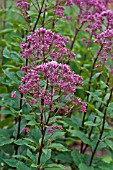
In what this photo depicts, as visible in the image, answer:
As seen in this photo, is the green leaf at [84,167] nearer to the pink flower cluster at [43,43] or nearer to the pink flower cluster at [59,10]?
the pink flower cluster at [43,43]

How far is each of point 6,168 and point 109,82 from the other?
144 cm

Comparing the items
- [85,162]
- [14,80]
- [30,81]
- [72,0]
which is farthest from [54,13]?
[85,162]

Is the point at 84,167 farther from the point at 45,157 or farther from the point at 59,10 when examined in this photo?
the point at 59,10

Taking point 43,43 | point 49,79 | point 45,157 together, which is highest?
point 43,43

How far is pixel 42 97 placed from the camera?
2896 millimetres

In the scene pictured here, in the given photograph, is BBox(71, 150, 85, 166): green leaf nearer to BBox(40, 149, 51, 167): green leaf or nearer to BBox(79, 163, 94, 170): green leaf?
BBox(79, 163, 94, 170): green leaf

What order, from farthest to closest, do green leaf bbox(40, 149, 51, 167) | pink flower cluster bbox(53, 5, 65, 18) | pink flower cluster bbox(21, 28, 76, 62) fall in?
pink flower cluster bbox(53, 5, 65, 18) → green leaf bbox(40, 149, 51, 167) → pink flower cluster bbox(21, 28, 76, 62)

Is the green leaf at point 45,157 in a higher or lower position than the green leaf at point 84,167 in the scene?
higher

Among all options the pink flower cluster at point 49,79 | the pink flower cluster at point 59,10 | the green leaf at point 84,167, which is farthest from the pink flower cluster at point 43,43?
the green leaf at point 84,167

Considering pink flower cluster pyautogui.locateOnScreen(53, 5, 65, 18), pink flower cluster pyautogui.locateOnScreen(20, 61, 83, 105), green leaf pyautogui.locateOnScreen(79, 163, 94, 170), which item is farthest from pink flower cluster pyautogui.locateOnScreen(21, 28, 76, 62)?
green leaf pyautogui.locateOnScreen(79, 163, 94, 170)

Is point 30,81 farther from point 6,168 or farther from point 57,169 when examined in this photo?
point 6,168

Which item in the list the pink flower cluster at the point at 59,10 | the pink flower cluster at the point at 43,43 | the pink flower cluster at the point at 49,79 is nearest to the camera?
the pink flower cluster at the point at 49,79

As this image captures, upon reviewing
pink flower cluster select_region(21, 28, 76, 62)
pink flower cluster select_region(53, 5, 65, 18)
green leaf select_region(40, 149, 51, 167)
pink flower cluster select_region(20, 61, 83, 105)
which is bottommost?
green leaf select_region(40, 149, 51, 167)

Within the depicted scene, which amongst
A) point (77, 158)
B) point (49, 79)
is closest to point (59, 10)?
point (49, 79)
